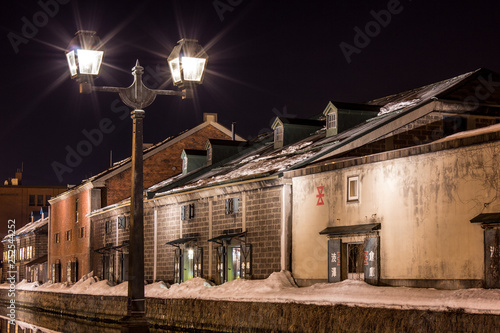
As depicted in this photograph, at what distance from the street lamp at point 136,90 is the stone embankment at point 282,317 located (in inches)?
226

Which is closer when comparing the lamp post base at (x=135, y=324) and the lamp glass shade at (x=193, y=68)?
the lamp post base at (x=135, y=324)

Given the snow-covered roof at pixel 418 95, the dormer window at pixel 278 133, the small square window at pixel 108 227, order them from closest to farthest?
the snow-covered roof at pixel 418 95 → the dormer window at pixel 278 133 → the small square window at pixel 108 227

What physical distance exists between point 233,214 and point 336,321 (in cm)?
1408

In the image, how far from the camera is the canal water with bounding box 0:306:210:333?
32688 millimetres

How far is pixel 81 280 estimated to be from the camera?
51.7 metres

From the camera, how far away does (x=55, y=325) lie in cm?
3838

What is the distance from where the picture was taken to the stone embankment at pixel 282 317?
52.7 feet

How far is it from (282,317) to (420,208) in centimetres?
504

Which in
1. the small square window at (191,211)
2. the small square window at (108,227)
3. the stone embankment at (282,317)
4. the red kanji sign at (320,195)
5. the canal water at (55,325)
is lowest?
the canal water at (55,325)

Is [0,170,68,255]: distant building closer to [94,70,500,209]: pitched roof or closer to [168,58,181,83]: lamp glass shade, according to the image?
[94,70,500,209]: pitched roof

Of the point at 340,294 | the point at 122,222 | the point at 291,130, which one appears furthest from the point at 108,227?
the point at 340,294

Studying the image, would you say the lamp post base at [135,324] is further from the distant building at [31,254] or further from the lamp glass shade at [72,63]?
the distant building at [31,254]

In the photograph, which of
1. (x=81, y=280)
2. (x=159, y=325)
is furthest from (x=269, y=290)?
(x=81, y=280)

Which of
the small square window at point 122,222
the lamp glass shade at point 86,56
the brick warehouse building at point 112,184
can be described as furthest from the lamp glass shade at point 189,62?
the brick warehouse building at point 112,184
